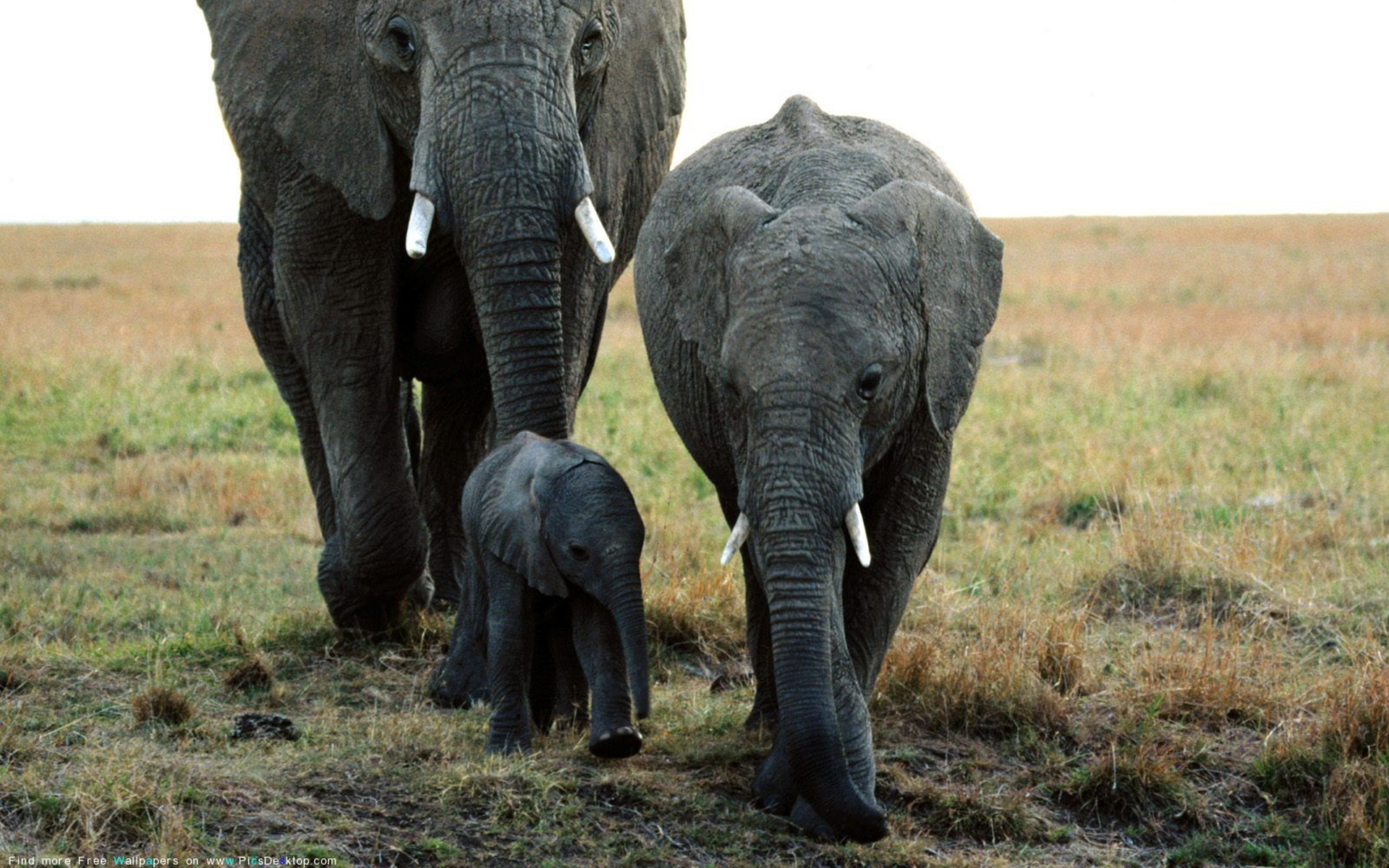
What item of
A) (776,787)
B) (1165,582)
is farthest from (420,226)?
(1165,582)

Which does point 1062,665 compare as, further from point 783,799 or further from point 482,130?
point 482,130

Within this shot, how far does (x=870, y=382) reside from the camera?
15.9 ft

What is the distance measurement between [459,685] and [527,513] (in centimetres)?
150

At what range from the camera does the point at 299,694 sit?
695 cm

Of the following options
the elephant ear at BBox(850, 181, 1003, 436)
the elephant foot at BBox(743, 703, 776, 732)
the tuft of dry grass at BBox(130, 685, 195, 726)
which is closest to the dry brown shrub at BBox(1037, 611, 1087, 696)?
the elephant foot at BBox(743, 703, 776, 732)

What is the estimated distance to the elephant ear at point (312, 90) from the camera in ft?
21.5

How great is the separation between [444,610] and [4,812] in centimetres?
358

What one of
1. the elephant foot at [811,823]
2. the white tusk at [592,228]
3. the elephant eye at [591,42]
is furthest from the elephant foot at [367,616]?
the elephant foot at [811,823]

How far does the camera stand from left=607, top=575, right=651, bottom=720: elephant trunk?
5277 millimetres

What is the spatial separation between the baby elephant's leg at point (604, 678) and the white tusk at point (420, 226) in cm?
129

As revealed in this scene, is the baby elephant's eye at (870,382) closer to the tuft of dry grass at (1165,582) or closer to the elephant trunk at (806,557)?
the elephant trunk at (806,557)

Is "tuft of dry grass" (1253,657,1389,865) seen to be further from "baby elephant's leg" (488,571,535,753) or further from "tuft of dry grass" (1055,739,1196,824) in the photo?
"baby elephant's leg" (488,571,535,753)

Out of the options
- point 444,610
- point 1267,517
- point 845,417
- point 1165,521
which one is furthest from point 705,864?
point 1267,517

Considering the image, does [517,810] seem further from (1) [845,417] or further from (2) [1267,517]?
(2) [1267,517]
